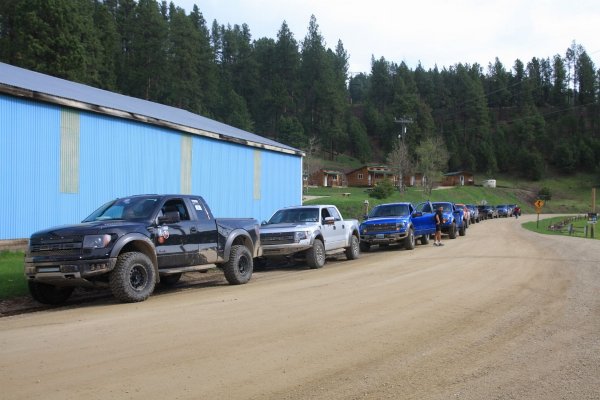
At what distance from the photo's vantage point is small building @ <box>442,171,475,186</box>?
112 m

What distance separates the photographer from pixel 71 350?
6.51 m

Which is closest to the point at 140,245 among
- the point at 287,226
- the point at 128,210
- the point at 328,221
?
the point at 128,210

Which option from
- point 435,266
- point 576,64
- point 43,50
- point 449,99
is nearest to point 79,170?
point 435,266

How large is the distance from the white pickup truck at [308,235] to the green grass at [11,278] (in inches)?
250

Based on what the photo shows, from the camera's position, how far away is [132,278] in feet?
33.4

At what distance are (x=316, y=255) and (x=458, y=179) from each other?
10275 centimetres

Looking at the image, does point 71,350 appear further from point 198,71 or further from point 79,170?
point 198,71

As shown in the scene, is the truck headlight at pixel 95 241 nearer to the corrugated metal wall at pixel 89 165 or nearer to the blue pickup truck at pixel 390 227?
the corrugated metal wall at pixel 89 165

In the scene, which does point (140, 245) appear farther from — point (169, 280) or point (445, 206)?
point (445, 206)

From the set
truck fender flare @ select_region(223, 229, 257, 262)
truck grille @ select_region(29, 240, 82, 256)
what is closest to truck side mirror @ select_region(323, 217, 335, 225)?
truck fender flare @ select_region(223, 229, 257, 262)

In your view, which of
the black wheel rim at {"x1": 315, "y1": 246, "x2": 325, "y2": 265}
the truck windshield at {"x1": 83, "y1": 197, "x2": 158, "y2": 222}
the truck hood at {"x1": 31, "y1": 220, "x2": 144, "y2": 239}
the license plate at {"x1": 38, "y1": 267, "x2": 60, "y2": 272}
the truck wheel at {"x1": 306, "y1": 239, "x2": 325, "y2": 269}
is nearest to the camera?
the license plate at {"x1": 38, "y1": 267, "x2": 60, "y2": 272}

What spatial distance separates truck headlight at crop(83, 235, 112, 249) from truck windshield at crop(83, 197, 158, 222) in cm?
113

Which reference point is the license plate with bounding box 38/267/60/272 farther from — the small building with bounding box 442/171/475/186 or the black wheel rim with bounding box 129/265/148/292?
the small building with bounding box 442/171/475/186

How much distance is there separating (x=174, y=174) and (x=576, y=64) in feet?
559
